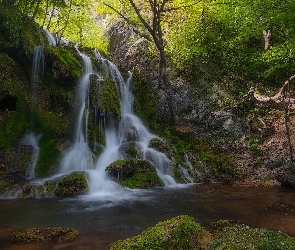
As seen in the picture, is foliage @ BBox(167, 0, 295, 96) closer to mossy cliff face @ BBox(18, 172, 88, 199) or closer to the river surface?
the river surface

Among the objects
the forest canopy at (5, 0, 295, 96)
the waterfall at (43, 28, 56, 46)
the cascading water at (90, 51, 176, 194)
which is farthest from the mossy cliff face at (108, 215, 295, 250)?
the waterfall at (43, 28, 56, 46)

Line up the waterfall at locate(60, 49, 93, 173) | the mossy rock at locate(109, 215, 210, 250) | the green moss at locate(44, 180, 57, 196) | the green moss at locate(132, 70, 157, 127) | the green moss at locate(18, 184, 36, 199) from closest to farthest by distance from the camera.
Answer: the mossy rock at locate(109, 215, 210, 250) < the green moss at locate(18, 184, 36, 199) < the green moss at locate(44, 180, 57, 196) < the waterfall at locate(60, 49, 93, 173) < the green moss at locate(132, 70, 157, 127)

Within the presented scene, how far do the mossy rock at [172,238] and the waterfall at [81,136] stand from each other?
802cm

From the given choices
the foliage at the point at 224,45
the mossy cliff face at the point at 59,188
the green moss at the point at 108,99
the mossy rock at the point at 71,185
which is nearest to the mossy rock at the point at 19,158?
the mossy cliff face at the point at 59,188

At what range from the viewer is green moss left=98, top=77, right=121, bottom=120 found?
1509 cm

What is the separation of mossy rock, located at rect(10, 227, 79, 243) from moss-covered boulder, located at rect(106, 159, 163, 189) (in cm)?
500

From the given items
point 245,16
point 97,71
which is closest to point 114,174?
point 97,71

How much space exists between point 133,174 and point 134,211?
3624 millimetres

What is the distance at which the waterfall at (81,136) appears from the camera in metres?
13.1

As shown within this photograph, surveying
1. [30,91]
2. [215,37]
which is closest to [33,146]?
[30,91]

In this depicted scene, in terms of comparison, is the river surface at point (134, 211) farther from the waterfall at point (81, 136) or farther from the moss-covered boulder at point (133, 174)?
the waterfall at point (81, 136)

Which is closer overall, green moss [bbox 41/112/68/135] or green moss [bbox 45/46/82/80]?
green moss [bbox 41/112/68/135]

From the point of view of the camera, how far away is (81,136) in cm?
1460

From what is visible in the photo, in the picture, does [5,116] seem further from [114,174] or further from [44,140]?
[114,174]
